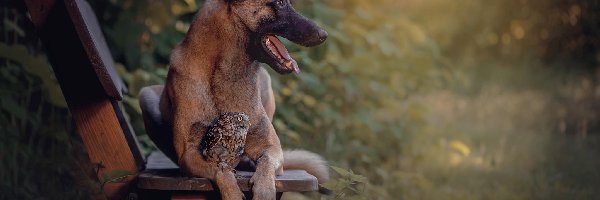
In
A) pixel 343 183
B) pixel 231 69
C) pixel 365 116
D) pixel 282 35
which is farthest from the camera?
pixel 365 116

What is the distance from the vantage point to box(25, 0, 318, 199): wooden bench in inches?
140

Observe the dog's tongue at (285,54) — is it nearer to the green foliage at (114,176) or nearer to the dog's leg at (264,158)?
the dog's leg at (264,158)

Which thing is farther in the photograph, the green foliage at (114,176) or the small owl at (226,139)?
the green foliage at (114,176)

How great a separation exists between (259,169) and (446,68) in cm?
606

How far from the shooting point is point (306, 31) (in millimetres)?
3531

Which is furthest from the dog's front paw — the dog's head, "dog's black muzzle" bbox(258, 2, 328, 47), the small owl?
"dog's black muzzle" bbox(258, 2, 328, 47)

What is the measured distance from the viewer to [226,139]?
3523 mm

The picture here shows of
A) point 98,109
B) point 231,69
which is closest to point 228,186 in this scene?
point 231,69

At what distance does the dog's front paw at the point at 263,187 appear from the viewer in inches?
137

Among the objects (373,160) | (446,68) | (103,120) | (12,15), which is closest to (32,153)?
(12,15)

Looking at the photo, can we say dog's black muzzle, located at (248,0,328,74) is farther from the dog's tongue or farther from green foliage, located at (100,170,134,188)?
green foliage, located at (100,170,134,188)

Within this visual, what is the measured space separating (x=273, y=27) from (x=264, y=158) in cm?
54

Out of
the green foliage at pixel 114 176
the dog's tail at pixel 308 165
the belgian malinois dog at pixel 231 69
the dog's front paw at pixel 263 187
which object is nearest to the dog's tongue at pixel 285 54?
the belgian malinois dog at pixel 231 69

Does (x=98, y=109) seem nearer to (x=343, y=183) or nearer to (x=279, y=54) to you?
(x=279, y=54)
